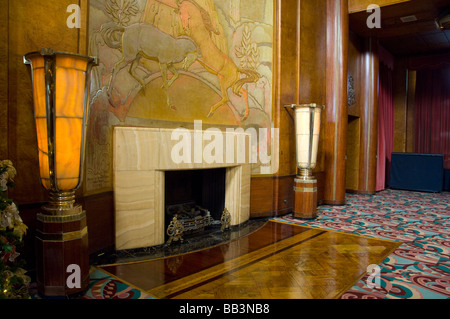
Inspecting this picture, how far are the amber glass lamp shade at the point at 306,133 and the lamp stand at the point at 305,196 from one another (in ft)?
0.21

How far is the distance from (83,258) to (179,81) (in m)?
2.28

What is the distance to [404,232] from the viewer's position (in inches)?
171

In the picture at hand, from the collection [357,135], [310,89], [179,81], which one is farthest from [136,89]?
[357,135]

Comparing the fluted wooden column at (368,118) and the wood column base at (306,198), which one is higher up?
the fluted wooden column at (368,118)

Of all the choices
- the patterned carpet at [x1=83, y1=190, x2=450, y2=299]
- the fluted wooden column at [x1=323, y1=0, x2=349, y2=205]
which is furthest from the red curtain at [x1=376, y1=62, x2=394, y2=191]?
the fluted wooden column at [x1=323, y1=0, x2=349, y2=205]

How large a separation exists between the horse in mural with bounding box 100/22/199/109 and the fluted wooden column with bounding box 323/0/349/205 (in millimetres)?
3143

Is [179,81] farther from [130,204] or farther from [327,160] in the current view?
[327,160]

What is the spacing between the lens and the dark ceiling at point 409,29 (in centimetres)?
612

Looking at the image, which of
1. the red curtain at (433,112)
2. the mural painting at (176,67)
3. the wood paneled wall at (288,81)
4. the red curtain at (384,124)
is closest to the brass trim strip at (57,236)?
the mural painting at (176,67)

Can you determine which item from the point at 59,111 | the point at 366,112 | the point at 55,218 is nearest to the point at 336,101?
the point at 366,112

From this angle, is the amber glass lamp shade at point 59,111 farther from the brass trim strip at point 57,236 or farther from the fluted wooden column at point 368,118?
the fluted wooden column at point 368,118

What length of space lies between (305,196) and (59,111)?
3.69 meters

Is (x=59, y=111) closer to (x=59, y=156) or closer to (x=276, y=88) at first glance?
(x=59, y=156)
